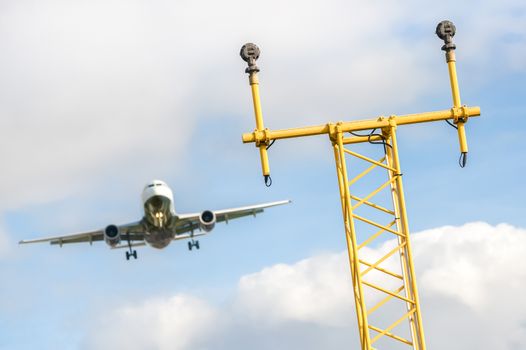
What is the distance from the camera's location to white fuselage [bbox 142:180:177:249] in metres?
61.8

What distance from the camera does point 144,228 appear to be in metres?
64.6

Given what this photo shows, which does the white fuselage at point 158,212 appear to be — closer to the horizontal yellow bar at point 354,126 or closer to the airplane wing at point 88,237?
the airplane wing at point 88,237

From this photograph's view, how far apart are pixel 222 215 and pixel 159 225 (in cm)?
950

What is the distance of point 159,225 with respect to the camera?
6303 centimetres

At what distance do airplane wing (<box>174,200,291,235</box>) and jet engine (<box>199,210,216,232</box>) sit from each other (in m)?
0.91

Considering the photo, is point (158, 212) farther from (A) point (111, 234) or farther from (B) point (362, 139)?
(B) point (362, 139)

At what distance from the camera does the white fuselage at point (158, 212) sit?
2434 inches

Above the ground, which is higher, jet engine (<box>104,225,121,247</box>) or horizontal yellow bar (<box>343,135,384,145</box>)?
horizontal yellow bar (<box>343,135,384,145</box>)

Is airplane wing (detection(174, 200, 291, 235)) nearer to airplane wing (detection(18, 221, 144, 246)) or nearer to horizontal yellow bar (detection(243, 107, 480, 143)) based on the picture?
airplane wing (detection(18, 221, 144, 246))

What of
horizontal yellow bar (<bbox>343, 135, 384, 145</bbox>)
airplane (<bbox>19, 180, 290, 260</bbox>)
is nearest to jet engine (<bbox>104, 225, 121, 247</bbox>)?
airplane (<bbox>19, 180, 290, 260</bbox>)

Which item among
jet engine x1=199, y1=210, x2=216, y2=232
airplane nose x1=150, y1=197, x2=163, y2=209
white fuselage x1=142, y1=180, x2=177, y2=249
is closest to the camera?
airplane nose x1=150, y1=197, x2=163, y2=209

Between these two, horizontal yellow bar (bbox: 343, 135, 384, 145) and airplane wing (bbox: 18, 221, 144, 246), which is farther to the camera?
airplane wing (bbox: 18, 221, 144, 246)

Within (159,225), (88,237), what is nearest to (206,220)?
(159,225)

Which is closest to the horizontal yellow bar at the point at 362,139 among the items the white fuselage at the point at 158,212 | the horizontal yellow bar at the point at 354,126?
the horizontal yellow bar at the point at 354,126
